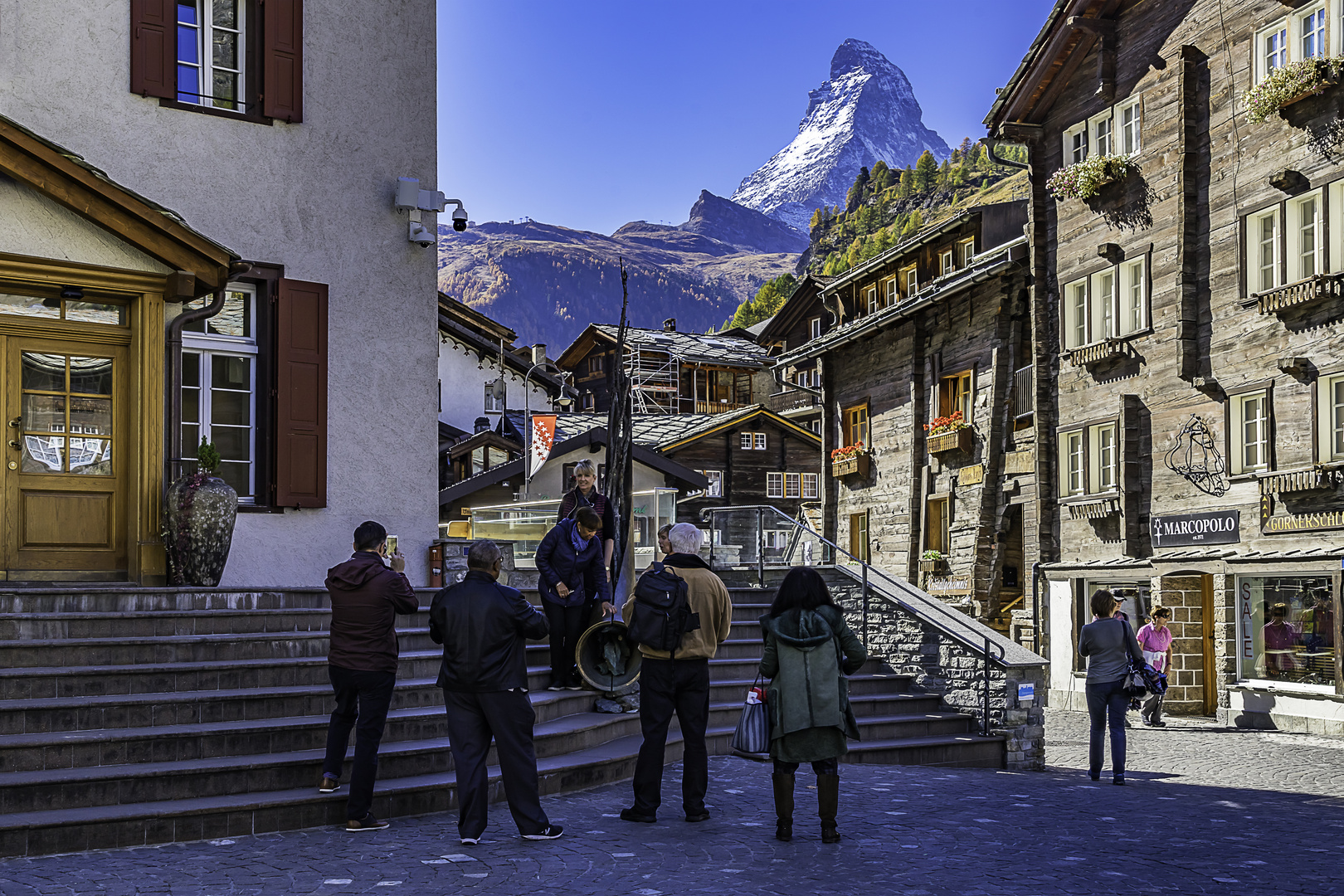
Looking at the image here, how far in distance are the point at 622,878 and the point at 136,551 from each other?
6365 millimetres

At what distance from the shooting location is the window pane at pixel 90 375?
11.8 meters

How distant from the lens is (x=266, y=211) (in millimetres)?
13922

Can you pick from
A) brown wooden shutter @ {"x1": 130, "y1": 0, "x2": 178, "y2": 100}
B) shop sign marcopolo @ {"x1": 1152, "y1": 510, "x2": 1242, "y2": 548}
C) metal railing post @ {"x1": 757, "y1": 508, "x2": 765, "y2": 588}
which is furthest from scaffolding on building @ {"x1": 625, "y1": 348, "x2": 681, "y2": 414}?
brown wooden shutter @ {"x1": 130, "y1": 0, "x2": 178, "y2": 100}

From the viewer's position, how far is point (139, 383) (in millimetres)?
11836

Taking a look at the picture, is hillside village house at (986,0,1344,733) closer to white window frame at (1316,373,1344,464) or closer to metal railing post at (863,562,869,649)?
white window frame at (1316,373,1344,464)

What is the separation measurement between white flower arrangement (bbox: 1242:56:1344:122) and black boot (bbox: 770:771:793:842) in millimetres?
15755

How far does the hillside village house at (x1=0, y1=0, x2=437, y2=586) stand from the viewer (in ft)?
38.2

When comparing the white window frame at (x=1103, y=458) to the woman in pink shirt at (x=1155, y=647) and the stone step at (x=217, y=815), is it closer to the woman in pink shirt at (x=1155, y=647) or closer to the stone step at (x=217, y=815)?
the woman in pink shirt at (x=1155, y=647)

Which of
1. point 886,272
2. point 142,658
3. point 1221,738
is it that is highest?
point 886,272

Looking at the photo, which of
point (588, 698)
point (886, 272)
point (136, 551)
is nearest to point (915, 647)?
point (588, 698)

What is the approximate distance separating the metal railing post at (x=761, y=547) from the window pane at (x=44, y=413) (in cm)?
928

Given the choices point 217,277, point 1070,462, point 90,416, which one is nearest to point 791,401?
point 1070,462

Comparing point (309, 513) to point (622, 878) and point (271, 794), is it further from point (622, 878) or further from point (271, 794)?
point (622, 878)

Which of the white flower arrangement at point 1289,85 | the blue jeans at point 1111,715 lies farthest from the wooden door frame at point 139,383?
the white flower arrangement at point 1289,85
